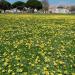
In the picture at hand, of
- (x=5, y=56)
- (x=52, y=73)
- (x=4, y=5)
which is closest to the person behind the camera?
(x=52, y=73)

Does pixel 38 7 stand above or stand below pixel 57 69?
below

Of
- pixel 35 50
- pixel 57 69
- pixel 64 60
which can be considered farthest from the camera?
pixel 35 50

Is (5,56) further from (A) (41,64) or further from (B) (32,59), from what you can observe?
(A) (41,64)

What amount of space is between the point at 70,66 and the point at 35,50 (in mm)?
3077

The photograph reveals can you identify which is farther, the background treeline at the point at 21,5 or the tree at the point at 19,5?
the tree at the point at 19,5

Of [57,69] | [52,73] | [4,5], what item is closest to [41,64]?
[57,69]

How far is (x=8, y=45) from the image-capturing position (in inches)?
523

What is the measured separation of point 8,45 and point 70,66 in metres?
4.80

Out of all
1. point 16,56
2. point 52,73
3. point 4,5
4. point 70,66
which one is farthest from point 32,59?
point 4,5

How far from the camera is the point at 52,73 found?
7953 millimetres

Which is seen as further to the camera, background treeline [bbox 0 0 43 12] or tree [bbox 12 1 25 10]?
tree [bbox 12 1 25 10]

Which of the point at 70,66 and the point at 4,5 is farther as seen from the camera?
the point at 4,5

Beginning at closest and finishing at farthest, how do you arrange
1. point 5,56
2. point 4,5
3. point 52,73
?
point 52,73
point 5,56
point 4,5

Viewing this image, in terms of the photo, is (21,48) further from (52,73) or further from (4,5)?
(4,5)
